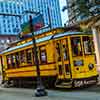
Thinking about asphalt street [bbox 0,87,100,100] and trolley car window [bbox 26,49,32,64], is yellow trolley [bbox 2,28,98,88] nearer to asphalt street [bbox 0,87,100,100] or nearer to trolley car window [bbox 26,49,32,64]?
trolley car window [bbox 26,49,32,64]

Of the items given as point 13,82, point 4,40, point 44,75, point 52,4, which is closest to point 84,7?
point 44,75

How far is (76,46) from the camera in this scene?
1895 centimetres

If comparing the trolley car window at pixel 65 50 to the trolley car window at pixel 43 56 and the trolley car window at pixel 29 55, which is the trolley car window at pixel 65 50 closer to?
the trolley car window at pixel 43 56

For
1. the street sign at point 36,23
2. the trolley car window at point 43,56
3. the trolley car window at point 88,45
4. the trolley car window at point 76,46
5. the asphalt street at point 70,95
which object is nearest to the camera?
the asphalt street at point 70,95

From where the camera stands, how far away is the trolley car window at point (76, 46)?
18734 mm

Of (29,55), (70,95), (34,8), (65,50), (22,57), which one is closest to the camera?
(70,95)

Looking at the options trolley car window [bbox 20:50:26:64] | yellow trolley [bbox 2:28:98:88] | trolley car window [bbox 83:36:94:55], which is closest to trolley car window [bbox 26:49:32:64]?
yellow trolley [bbox 2:28:98:88]

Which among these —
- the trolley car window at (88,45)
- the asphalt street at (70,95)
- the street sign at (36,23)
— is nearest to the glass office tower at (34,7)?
the trolley car window at (88,45)

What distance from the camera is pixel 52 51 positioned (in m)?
19.6

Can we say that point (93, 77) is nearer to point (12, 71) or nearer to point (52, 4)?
point (12, 71)

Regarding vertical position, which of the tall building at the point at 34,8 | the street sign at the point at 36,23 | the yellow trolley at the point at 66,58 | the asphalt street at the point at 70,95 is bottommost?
the asphalt street at the point at 70,95

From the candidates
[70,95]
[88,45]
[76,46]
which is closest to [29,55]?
[76,46]

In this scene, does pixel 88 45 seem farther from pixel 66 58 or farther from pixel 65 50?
pixel 66 58

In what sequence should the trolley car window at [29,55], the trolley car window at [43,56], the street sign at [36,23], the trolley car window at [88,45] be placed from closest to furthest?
1. the street sign at [36,23]
2. the trolley car window at [88,45]
3. the trolley car window at [43,56]
4. the trolley car window at [29,55]
